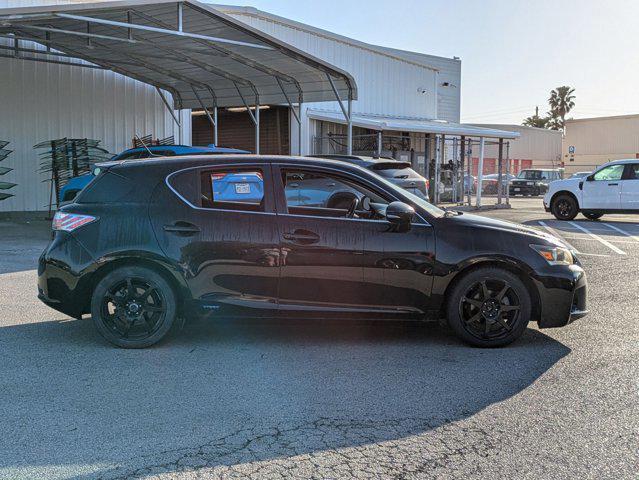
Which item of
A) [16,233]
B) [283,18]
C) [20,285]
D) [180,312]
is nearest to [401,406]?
[180,312]

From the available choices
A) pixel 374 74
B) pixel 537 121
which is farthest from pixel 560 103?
pixel 374 74

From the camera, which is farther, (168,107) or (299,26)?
(299,26)

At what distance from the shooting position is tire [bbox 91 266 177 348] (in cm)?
538

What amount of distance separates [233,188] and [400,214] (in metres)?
1.49

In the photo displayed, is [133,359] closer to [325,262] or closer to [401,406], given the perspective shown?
[325,262]

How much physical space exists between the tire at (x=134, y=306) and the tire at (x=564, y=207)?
16.0 meters

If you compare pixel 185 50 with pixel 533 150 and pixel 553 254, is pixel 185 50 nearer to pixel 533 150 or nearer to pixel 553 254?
pixel 553 254

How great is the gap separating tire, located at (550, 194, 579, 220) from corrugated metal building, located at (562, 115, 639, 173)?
39240 mm

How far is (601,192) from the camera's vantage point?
18.3 meters

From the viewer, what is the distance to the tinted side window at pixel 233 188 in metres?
5.50

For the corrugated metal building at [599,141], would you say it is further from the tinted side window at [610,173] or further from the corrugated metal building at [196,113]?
the tinted side window at [610,173]

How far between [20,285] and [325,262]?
487 cm

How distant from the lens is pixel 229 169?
5602mm

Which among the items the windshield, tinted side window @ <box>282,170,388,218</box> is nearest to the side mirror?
tinted side window @ <box>282,170,388,218</box>
